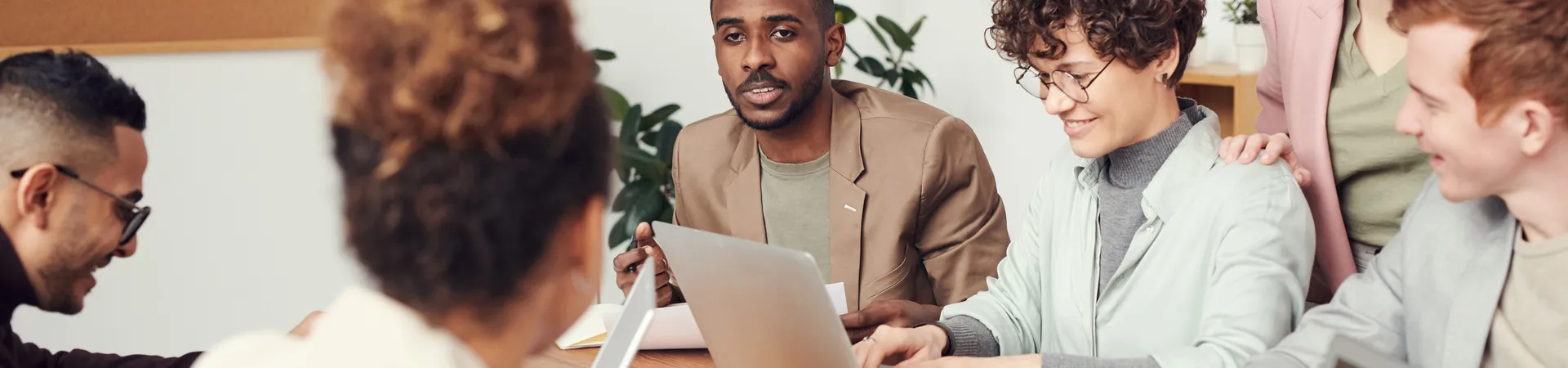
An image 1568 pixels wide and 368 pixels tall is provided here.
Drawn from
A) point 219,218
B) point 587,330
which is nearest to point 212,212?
point 219,218

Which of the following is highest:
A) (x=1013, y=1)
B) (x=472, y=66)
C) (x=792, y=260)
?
(x=472, y=66)

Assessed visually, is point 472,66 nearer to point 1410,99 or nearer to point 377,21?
point 377,21

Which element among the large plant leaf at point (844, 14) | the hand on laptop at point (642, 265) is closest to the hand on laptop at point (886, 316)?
the hand on laptop at point (642, 265)

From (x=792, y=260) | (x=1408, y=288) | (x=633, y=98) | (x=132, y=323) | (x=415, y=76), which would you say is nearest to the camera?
(x=415, y=76)

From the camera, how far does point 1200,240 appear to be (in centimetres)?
154

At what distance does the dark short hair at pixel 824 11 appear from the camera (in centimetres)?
228

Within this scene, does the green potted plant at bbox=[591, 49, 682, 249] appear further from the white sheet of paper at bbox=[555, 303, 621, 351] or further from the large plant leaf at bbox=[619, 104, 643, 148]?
the white sheet of paper at bbox=[555, 303, 621, 351]

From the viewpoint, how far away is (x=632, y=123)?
3.55 metres

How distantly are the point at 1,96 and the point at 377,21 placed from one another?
1040 millimetres

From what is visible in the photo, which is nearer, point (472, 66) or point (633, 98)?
point (472, 66)

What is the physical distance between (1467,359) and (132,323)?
3.36m

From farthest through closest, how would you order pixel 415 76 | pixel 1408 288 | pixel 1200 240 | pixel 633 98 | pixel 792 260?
pixel 633 98 → pixel 1200 240 → pixel 1408 288 → pixel 792 260 → pixel 415 76

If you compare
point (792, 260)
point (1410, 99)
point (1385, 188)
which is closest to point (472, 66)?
point (792, 260)

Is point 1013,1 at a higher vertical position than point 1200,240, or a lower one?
higher
